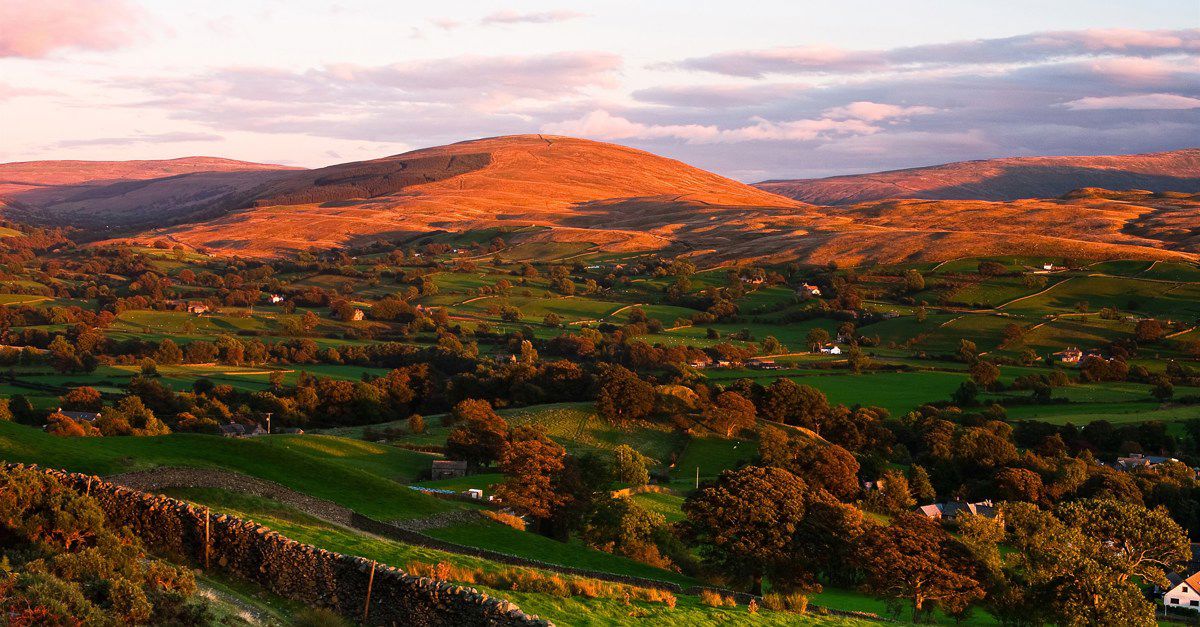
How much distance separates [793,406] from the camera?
266 feet

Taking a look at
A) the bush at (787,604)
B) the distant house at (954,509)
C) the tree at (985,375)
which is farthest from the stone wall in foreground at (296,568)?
the tree at (985,375)

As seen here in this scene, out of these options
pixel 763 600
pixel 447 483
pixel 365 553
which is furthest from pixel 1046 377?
pixel 365 553

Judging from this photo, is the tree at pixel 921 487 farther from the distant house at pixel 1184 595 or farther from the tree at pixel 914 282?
the tree at pixel 914 282

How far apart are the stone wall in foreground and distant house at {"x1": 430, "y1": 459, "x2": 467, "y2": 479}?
37392 millimetres

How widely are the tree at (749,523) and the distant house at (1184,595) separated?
19775mm

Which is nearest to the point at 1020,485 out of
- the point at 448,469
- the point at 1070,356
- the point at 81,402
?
the point at 448,469

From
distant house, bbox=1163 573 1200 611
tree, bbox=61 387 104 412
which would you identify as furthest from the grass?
tree, bbox=61 387 104 412

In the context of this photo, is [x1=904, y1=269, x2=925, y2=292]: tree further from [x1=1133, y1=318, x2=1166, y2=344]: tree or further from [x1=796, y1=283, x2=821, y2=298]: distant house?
[x1=1133, y1=318, x2=1166, y2=344]: tree

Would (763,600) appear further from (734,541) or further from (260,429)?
(260,429)

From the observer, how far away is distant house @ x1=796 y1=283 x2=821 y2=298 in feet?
495

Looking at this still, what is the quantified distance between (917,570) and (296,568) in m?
24.5

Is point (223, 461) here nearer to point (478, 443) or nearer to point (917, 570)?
Answer: point (917, 570)

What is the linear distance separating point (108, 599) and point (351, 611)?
420 centimetres

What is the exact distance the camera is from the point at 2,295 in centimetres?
14425
